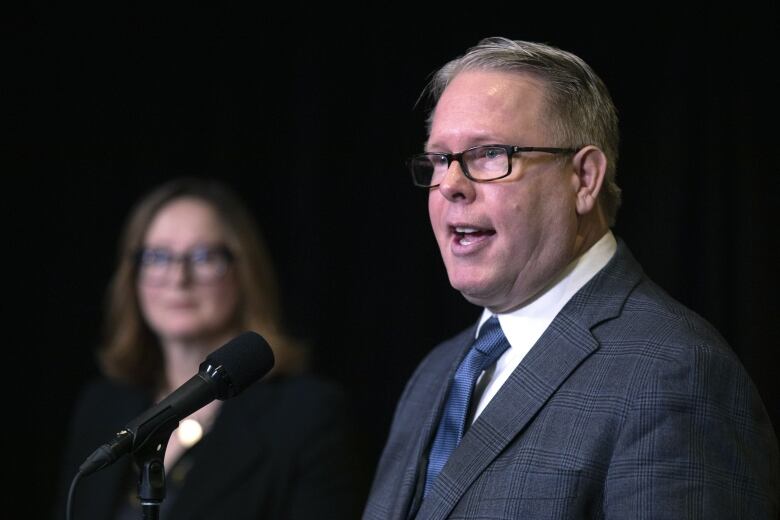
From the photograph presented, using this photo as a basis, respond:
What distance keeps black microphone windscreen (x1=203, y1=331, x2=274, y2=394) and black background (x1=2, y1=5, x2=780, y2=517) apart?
1.65 m

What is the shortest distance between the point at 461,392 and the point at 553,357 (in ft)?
0.79

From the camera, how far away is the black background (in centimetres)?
327

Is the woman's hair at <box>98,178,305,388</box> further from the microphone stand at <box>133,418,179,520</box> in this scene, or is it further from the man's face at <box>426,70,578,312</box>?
the microphone stand at <box>133,418,179,520</box>

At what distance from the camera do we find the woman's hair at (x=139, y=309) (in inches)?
115

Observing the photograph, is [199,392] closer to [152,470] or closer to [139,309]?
[152,470]

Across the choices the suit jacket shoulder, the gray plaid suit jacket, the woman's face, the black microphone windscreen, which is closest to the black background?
the suit jacket shoulder

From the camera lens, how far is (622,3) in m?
3.11

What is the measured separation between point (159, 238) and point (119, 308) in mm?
313

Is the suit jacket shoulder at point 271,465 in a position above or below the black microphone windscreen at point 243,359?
below

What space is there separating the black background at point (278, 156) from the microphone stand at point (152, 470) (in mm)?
1771

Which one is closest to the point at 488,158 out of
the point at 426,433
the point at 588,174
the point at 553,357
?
the point at 588,174

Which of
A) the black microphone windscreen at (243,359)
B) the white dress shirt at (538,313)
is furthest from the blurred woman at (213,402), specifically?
the black microphone windscreen at (243,359)

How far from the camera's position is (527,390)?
5.46 ft

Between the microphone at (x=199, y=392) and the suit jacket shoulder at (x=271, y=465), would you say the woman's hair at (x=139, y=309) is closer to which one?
the suit jacket shoulder at (x=271, y=465)
